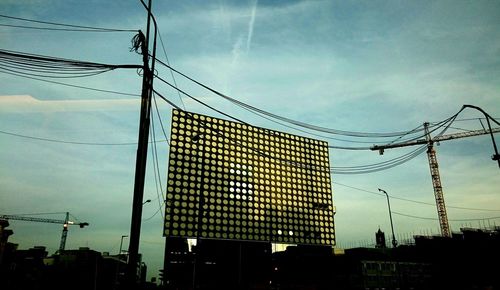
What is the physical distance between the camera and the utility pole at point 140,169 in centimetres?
959

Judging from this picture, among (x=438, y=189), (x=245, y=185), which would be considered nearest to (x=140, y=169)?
(x=245, y=185)

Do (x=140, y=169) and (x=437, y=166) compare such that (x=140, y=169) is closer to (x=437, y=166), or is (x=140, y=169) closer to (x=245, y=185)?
(x=245, y=185)

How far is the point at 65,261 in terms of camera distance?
59.0 metres

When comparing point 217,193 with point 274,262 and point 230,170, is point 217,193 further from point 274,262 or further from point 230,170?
point 274,262

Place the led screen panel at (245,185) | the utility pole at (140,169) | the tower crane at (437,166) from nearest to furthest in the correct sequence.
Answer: the utility pole at (140,169) < the led screen panel at (245,185) < the tower crane at (437,166)

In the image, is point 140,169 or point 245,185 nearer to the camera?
point 140,169

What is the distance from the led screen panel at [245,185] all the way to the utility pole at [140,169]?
30469mm

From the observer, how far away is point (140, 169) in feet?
34.2

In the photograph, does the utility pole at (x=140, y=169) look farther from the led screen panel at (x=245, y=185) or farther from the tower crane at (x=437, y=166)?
the tower crane at (x=437, y=166)

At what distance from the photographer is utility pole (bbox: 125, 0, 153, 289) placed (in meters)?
9.59

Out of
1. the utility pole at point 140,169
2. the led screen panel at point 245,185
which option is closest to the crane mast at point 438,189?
the led screen panel at point 245,185

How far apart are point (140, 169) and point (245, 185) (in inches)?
1601

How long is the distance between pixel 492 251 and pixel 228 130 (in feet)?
225

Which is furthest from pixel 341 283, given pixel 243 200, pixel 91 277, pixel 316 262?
pixel 91 277
